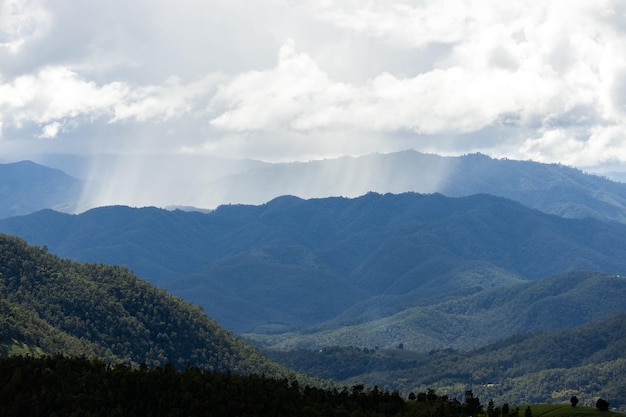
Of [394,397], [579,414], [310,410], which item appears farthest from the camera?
[394,397]

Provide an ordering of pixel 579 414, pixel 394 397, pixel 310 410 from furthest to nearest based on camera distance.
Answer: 1. pixel 394 397
2. pixel 310 410
3. pixel 579 414

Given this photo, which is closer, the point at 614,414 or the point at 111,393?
the point at 614,414

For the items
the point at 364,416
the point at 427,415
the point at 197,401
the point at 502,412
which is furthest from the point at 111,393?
the point at 502,412

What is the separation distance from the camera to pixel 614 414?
141125mm

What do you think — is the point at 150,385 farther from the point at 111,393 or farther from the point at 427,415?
the point at 427,415

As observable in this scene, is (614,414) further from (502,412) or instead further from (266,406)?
(266,406)

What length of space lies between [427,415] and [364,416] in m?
11.0

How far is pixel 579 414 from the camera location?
Result: 14075cm

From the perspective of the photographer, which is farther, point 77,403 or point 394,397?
point 394,397

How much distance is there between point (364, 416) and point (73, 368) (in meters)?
60.8

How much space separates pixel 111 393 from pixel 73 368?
23.2 metres

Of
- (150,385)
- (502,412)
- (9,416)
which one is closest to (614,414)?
(502,412)

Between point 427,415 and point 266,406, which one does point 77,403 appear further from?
point 427,415

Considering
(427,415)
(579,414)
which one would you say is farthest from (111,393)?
(579,414)
